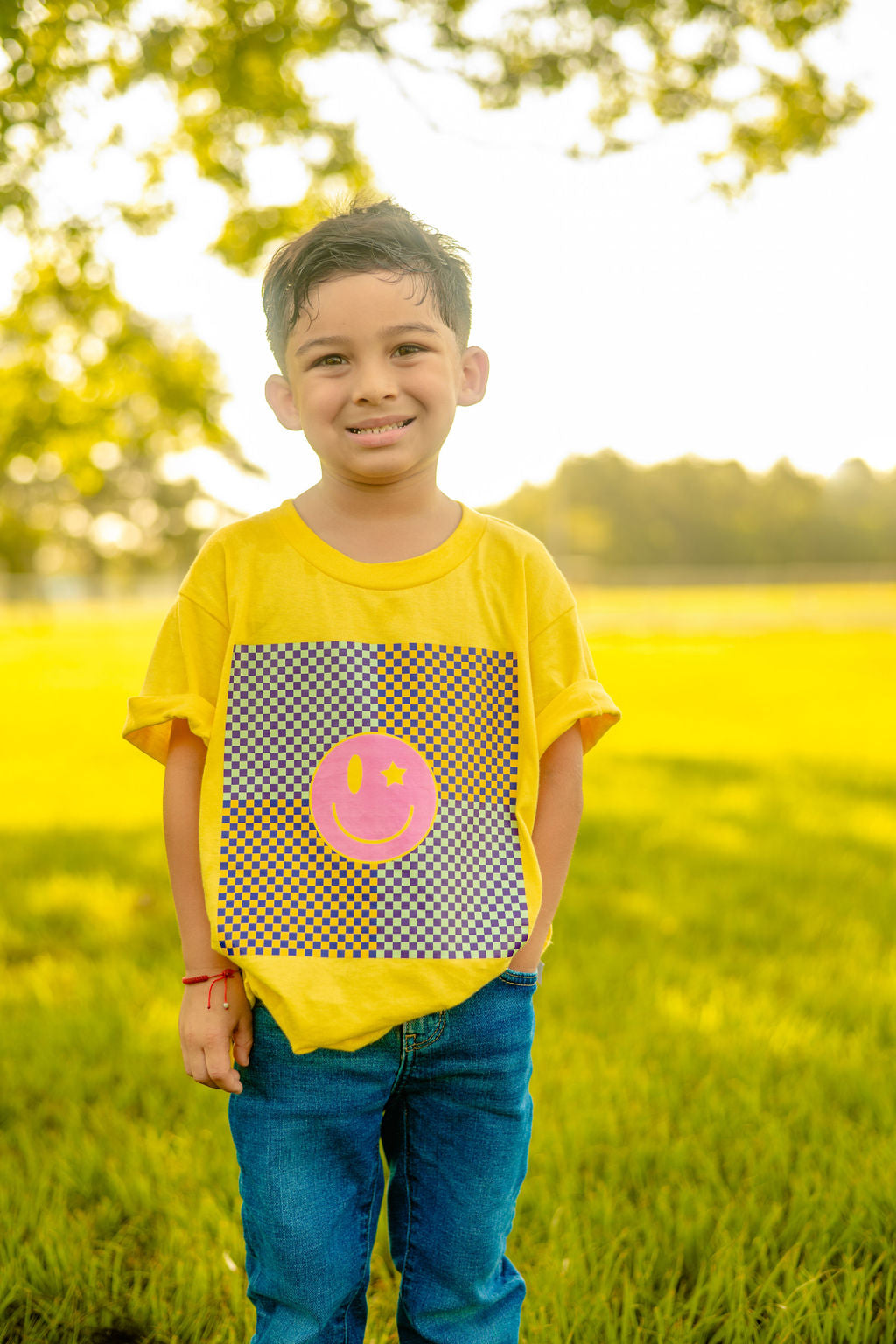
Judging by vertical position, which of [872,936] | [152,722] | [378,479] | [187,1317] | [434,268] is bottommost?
[187,1317]

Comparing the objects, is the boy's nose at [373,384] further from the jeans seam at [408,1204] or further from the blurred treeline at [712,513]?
the blurred treeline at [712,513]

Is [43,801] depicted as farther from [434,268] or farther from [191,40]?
[434,268]

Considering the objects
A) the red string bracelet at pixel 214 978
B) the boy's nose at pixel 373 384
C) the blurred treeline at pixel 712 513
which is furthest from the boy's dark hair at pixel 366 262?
the blurred treeline at pixel 712 513

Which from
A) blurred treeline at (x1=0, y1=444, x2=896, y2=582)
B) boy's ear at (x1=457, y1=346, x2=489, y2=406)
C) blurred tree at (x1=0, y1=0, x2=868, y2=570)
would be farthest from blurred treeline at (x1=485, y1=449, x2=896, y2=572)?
boy's ear at (x1=457, y1=346, x2=489, y2=406)

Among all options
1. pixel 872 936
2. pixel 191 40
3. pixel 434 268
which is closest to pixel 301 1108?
pixel 434 268

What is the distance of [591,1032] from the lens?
3240mm

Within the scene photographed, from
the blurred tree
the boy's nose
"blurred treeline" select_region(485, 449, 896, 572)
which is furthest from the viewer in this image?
"blurred treeline" select_region(485, 449, 896, 572)

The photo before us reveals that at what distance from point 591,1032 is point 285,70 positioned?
194 inches

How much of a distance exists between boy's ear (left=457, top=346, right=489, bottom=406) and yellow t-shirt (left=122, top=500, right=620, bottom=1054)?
178mm

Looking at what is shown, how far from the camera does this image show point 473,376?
1551mm

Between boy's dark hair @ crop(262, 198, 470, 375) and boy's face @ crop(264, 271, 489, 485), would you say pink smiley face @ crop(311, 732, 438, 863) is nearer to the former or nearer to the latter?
boy's face @ crop(264, 271, 489, 485)

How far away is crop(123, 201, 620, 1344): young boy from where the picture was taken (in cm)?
140

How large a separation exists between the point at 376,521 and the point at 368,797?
0.41 metres

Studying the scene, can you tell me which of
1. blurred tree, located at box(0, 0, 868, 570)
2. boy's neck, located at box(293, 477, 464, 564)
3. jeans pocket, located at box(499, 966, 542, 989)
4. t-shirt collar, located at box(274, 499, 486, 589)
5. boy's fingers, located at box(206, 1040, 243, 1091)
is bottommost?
boy's fingers, located at box(206, 1040, 243, 1091)
